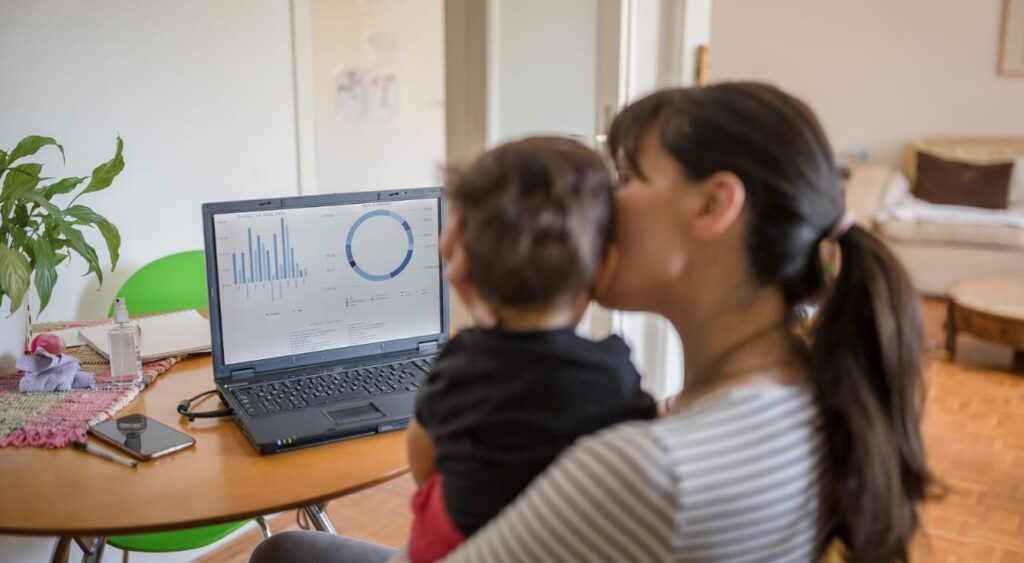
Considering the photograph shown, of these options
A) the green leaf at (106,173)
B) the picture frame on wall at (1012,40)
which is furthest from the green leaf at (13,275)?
the picture frame on wall at (1012,40)

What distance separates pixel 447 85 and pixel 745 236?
2.32 m

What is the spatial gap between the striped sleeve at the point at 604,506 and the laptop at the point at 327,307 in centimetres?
63

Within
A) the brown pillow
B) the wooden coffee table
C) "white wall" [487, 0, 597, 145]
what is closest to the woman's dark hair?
"white wall" [487, 0, 597, 145]

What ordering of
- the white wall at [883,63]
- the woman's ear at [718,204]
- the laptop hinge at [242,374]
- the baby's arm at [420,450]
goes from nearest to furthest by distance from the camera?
the woman's ear at [718,204]
the baby's arm at [420,450]
the laptop hinge at [242,374]
the white wall at [883,63]

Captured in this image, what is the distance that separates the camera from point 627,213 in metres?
0.82

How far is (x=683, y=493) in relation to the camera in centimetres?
67

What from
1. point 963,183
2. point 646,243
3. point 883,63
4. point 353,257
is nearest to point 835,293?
point 646,243

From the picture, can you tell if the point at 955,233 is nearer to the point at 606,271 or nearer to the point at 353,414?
the point at 353,414

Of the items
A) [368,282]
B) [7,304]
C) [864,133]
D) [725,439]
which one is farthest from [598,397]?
[864,133]

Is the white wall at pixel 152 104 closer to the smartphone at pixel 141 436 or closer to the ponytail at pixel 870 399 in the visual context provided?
the smartphone at pixel 141 436

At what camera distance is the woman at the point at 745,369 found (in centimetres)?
69

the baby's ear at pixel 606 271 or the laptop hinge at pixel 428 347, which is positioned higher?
the baby's ear at pixel 606 271

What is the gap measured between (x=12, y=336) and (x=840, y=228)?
132cm

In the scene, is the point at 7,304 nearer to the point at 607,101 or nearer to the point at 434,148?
the point at 607,101
